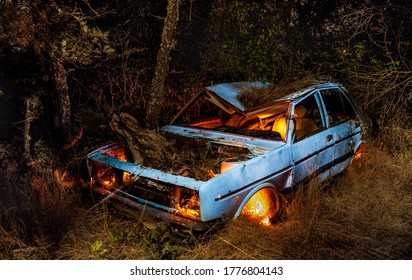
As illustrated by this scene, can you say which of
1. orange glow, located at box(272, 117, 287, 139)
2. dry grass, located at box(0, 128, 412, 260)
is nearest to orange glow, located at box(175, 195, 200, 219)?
dry grass, located at box(0, 128, 412, 260)

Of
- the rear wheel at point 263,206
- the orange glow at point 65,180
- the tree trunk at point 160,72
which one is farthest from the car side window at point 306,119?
the orange glow at point 65,180

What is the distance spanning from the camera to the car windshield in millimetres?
4590

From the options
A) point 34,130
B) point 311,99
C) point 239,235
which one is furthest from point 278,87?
point 34,130

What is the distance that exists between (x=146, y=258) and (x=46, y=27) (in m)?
3.93

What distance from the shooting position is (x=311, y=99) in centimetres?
508

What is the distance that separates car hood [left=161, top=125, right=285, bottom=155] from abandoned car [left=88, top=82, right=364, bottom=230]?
0.04ft

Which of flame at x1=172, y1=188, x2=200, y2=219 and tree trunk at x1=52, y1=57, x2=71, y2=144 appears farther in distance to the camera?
tree trunk at x1=52, y1=57, x2=71, y2=144

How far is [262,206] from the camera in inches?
165

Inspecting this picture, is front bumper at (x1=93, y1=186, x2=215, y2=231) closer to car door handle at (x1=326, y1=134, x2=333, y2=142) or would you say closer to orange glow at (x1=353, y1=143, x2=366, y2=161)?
car door handle at (x1=326, y1=134, x2=333, y2=142)

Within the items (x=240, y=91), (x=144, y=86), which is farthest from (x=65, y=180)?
(x=144, y=86)

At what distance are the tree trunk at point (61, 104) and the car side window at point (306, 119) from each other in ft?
12.6

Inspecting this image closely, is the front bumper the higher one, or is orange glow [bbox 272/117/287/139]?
orange glow [bbox 272/117/287/139]

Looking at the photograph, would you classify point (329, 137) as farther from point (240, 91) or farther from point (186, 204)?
point (186, 204)

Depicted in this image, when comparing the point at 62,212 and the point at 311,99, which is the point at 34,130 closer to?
the point at 62,212
